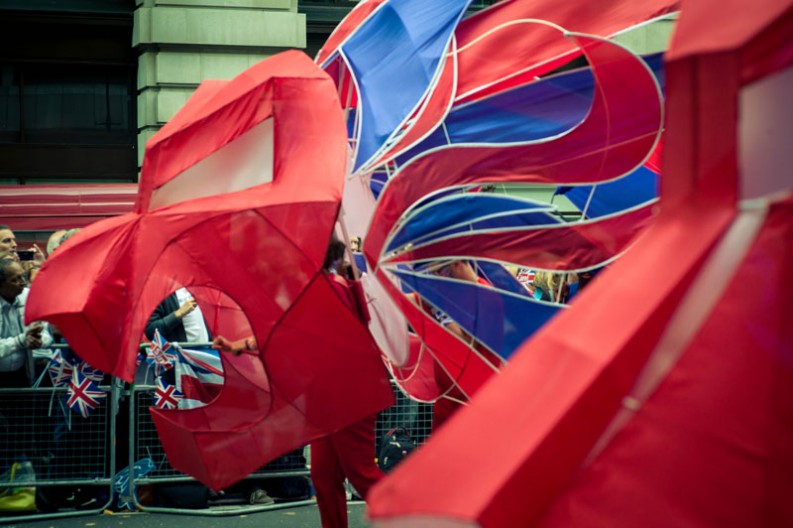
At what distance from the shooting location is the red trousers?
7.05 m

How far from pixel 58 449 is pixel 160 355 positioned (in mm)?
1167

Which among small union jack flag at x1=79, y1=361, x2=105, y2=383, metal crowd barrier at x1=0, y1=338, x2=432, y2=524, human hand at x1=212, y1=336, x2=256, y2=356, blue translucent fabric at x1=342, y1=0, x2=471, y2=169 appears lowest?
metal crowd barrier at x1=0, y1=338, x2=432, y2=524

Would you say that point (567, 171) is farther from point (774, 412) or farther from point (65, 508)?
point (65, 508)

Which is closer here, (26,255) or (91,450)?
(91,450)

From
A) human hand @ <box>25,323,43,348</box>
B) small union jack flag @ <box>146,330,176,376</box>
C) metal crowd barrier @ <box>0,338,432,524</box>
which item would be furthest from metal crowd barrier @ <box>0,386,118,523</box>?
small union jack flag @ <box>146,330,176,376</box>

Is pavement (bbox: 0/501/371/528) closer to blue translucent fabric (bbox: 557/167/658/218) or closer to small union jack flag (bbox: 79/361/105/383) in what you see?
small union jack flag (bbox: 79/361/105/383)

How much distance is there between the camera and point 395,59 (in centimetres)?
536

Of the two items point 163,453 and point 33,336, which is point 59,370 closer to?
point 33,336

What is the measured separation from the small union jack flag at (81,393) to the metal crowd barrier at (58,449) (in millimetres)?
75

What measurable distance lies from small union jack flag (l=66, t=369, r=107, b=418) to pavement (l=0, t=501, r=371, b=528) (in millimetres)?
821

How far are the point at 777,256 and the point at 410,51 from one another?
9.95 feet

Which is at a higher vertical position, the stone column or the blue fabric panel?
the stone column

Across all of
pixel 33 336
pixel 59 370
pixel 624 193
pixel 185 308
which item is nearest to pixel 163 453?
pixel 59 370

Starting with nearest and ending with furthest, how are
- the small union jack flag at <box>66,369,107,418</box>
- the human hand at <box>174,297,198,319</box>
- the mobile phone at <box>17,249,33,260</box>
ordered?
the small union jack flag at <box>66,369,107,418</box> → the human hand at <box>174,297,198,319</box> → the mobile phone at <box>17,249,33,260</box>
